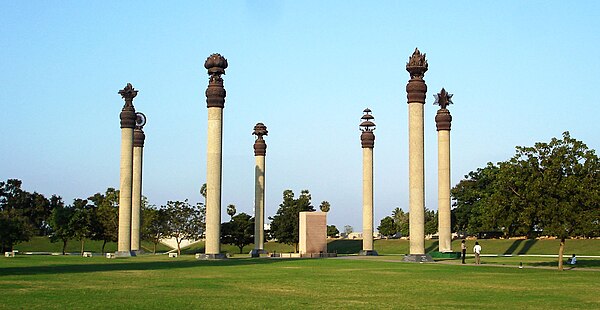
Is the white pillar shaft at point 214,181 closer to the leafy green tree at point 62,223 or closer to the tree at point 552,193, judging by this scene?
the tree at point 552,193

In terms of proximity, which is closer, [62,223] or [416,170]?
[416,170]

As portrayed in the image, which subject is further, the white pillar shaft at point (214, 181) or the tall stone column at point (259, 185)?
the tall stone column at point (259, 185)

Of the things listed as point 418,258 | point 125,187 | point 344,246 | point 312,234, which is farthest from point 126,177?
point 344,246

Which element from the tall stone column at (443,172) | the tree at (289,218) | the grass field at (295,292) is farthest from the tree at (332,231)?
the grass field at (295,292)

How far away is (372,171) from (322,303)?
73.4m

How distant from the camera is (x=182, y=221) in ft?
408

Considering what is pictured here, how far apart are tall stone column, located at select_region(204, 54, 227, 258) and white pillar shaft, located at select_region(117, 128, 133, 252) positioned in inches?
654

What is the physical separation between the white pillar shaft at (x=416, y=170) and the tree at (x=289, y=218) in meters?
56.5

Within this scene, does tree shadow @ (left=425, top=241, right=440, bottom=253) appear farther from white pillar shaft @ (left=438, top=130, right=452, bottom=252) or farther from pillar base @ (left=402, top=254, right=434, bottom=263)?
pillar base @ (left=402, top=254, right=434, bottom=263)

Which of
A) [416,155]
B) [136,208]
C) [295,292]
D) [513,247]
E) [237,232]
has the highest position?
[416,155]

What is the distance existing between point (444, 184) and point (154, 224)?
5471 cm

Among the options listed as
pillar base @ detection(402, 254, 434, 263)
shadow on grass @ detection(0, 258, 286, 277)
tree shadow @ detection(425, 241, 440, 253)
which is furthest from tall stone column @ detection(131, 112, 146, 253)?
tree shadow @ detection(425, 241, 440, 253)

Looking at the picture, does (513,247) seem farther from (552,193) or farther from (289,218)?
(552,193)

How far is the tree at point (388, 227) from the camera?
541 feet
